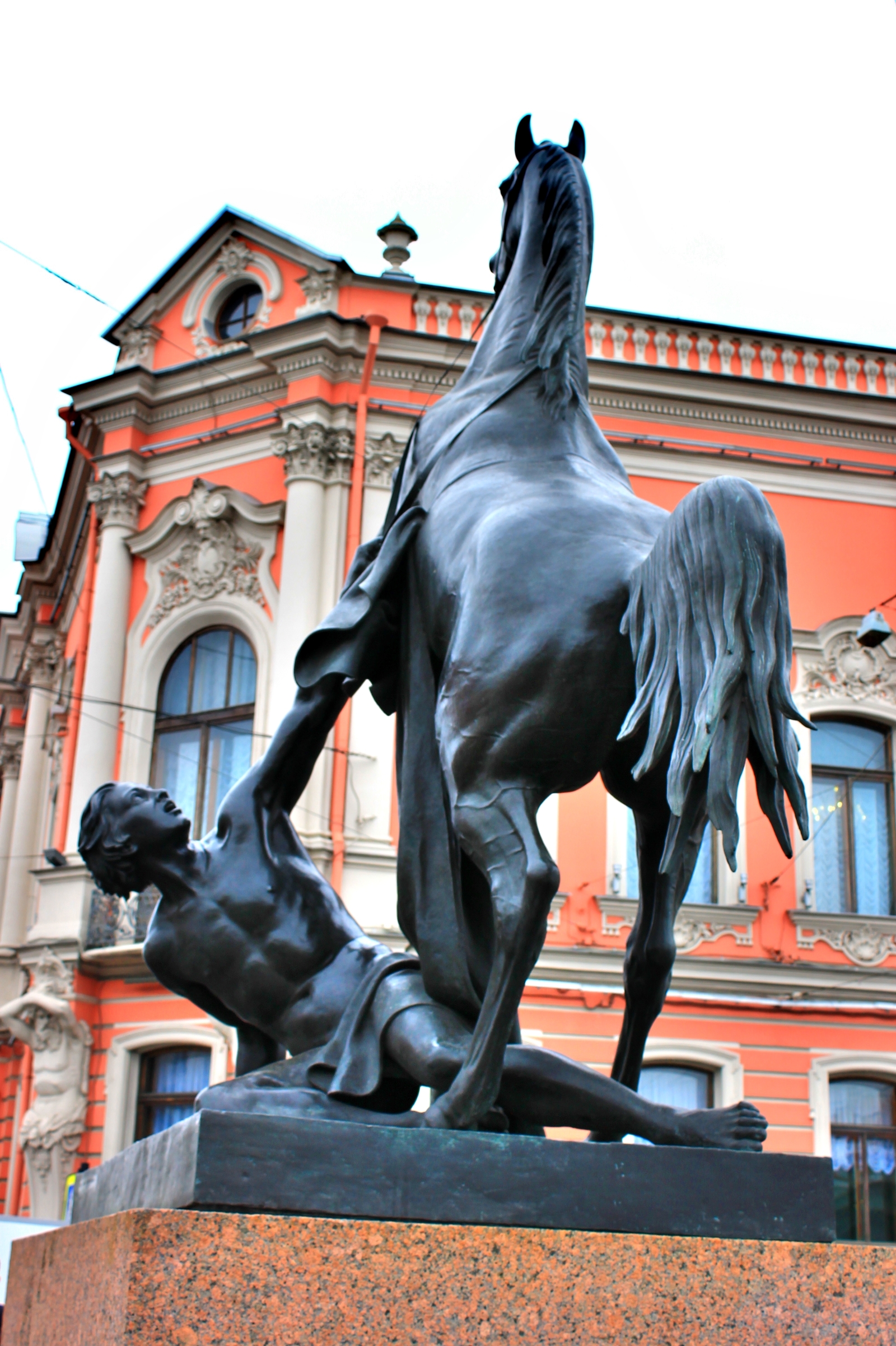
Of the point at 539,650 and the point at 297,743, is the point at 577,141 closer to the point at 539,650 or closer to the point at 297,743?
the point at 539,650

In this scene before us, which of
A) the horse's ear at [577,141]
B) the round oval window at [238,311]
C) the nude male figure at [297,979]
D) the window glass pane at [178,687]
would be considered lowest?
the nude male figure at [297,979]

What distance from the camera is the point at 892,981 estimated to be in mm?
14906

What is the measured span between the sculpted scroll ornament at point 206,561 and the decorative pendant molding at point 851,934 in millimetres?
6404

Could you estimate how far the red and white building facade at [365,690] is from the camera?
1425 centimetres

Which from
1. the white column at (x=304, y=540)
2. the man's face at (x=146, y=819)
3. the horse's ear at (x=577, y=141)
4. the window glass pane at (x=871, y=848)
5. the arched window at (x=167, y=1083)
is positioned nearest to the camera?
the man's face at (x=146, y=819)

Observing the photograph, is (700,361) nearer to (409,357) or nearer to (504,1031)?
(409,357)

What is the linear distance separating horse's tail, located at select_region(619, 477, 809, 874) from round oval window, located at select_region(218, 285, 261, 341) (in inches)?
587

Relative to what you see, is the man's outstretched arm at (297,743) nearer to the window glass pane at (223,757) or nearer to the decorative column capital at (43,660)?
the window glass pane at (223,757)

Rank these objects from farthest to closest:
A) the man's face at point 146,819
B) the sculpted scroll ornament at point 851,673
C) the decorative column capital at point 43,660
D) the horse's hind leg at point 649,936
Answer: the decorative column capital at point 43,660 < the sculpted scroll ornament at point 851,673 < the man's face at point 146,819 < the horse's hind leg at point 649,936

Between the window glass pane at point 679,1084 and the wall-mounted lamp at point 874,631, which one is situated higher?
the wall-mounted lamp at point 874,631

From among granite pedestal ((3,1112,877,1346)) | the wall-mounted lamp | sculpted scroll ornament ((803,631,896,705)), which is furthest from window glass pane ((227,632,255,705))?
granite pedestal ((3,1112,877,1346))

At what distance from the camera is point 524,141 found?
359cm

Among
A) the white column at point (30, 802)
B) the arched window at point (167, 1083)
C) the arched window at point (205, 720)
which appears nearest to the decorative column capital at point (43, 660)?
the white column at point (30, 802)

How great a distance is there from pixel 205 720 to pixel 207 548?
1.87 meters
